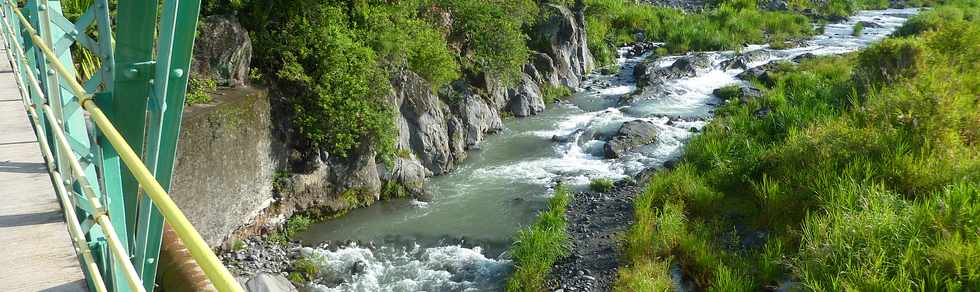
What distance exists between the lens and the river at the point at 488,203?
8.85 metres

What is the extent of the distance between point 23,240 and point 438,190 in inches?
348

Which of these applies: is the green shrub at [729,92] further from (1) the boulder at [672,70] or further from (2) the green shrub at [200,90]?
(2) the green shrub at [200,90]

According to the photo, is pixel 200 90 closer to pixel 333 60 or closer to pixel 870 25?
pixel 333 60

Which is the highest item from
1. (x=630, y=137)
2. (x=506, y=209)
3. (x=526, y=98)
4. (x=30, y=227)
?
(x=30, y=227)

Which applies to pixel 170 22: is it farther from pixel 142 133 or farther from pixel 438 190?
pixel 438 190

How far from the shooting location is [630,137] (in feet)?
47.2

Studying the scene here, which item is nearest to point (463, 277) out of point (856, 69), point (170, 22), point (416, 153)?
point (416, 153)

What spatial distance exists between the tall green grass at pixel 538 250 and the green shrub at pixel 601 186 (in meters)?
1.56

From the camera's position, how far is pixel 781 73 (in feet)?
64.3

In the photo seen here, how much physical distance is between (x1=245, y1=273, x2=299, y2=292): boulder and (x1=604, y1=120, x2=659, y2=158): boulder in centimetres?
770

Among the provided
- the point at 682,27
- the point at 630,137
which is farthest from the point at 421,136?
the point at 682,27

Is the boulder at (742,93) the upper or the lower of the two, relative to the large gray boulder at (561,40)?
lower

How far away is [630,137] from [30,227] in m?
12.4

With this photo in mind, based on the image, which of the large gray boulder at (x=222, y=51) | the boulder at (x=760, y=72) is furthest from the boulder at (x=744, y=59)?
A: the large gray boulder at (x=222, y=51)
